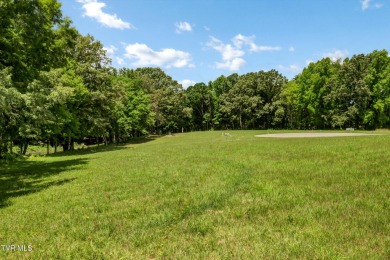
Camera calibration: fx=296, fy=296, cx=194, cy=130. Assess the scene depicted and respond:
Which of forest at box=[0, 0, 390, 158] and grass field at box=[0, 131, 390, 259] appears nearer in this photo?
grass field at box=[0, 131, 390, 259]

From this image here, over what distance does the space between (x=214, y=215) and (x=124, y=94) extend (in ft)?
164

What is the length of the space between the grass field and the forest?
659 cm

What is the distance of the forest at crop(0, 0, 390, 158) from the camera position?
19047mm

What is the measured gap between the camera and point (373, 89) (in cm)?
6531

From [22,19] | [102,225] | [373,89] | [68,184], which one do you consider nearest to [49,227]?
[102,225]

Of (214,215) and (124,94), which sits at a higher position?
(124,94)

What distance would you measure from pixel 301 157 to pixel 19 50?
1913cm

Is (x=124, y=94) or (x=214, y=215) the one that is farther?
(x=124, y=94)

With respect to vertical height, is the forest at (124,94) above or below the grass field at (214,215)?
above

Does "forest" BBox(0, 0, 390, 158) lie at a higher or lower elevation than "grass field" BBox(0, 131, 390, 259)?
higher

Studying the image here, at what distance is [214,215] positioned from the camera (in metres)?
7.37

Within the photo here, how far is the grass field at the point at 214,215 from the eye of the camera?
5.50 m

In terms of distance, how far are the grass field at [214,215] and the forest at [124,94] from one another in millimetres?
6586

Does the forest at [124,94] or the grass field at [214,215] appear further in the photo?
the forest at [124,94]
